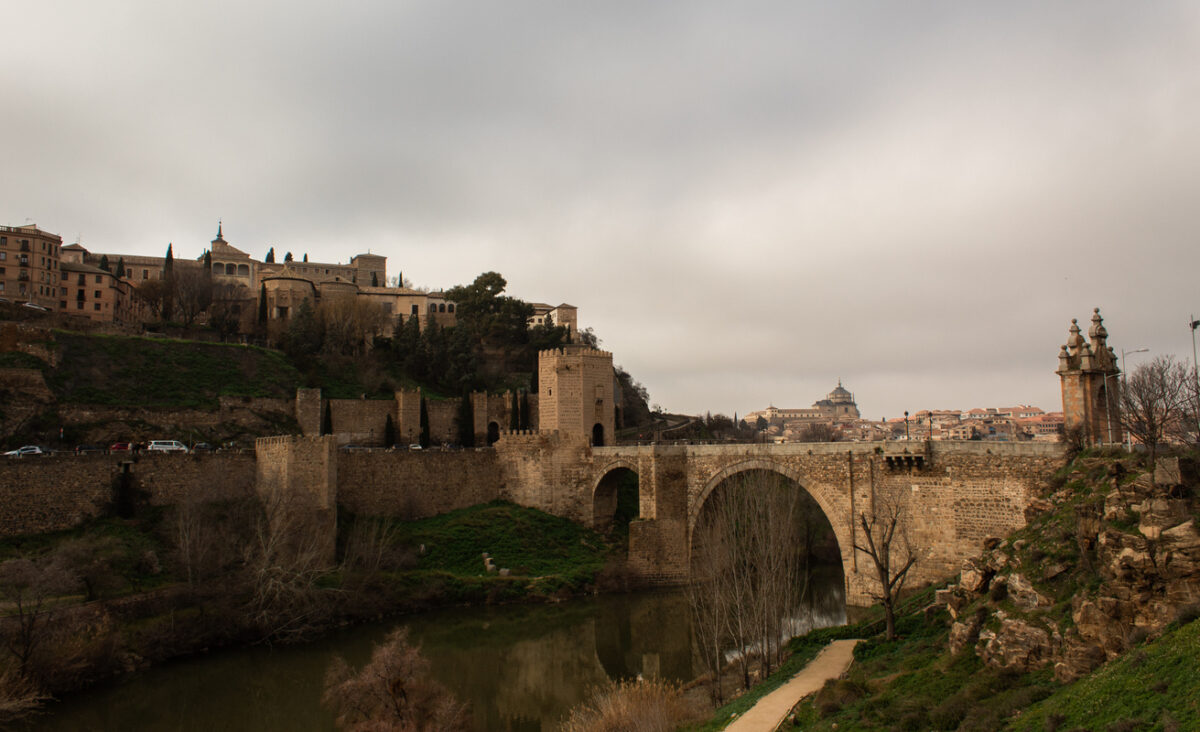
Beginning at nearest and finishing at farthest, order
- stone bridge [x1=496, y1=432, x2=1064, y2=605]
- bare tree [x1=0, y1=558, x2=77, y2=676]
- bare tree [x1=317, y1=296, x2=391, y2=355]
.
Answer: bare tree [x1=0, y1=558, x2=77, y2=676]
stone bridge [x1=496, y1=432, x2=1064, y2=605]
bare tree [x1=317, y1=296, x2=391, y2=355]

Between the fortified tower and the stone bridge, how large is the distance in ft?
2.84

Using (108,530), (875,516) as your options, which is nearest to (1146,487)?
(875,516)

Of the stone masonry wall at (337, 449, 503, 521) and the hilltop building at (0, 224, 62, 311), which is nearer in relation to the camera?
the stone masonry wall at (337, 449, 503, 521)

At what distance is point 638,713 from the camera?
14.2 metres

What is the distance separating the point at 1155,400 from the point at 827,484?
1000 cm

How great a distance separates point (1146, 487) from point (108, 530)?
27858mm

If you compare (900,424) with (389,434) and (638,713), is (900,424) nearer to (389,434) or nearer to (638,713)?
(389,434)

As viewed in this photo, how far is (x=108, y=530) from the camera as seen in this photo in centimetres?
2494

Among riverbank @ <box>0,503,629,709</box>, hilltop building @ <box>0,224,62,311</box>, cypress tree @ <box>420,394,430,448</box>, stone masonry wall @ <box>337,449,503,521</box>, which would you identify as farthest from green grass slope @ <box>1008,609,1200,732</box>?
hilltop building @ <box>0,224,62,311</box>

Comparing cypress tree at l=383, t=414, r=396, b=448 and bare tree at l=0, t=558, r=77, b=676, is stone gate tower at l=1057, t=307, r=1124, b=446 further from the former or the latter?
cypress tree at l=383, t=414, r=396, b=448

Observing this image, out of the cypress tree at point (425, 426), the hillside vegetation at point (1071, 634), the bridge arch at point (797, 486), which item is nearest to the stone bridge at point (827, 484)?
the bridge arch at point (797, 486)

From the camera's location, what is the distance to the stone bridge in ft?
65.7

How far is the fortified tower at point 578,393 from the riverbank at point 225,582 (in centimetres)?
553

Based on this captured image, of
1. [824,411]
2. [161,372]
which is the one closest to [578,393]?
[161,372]
